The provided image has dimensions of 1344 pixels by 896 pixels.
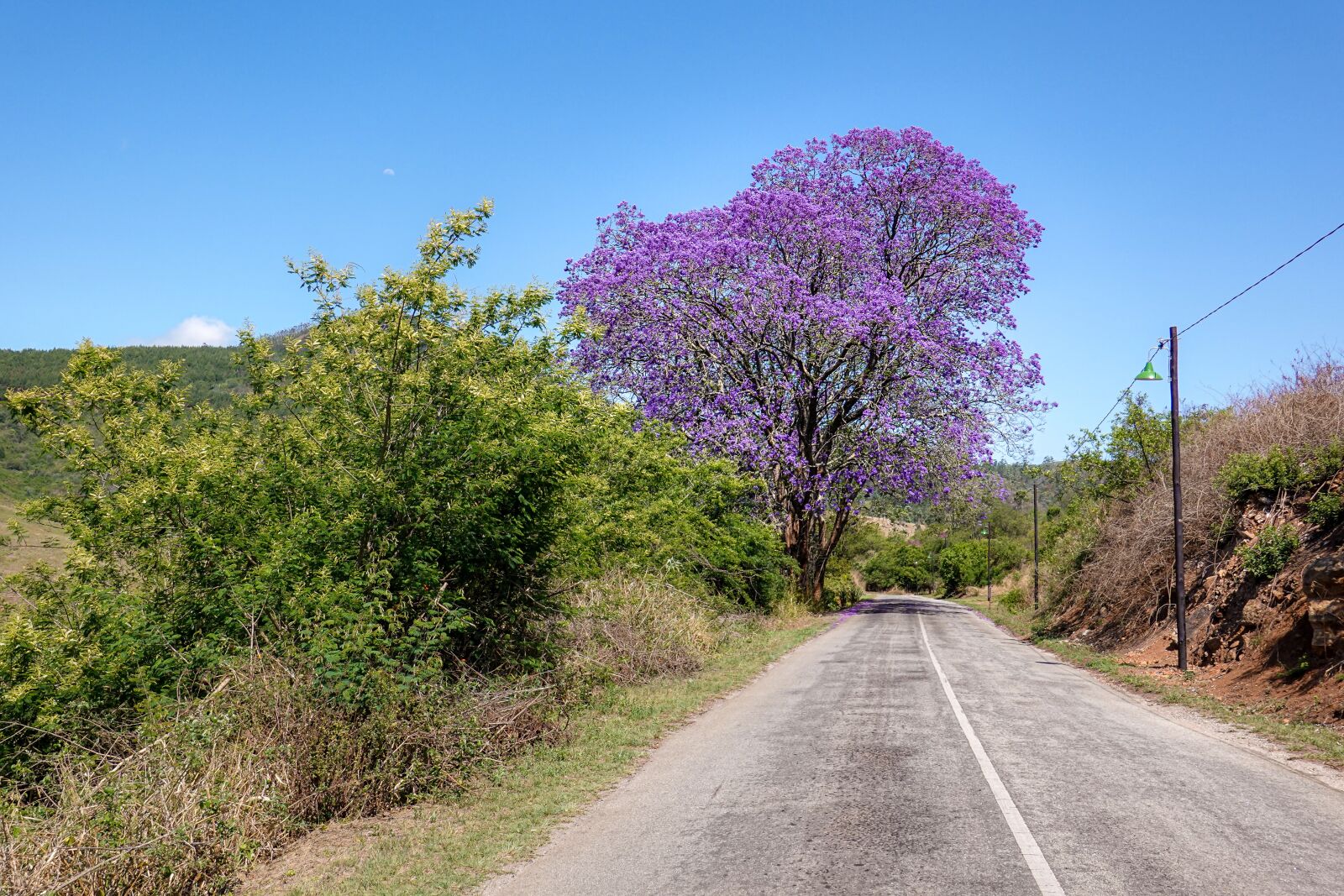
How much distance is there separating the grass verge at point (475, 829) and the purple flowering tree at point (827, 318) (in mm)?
16884

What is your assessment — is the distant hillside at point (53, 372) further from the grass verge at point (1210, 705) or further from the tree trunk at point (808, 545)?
the grass verge at point (1210, 705)

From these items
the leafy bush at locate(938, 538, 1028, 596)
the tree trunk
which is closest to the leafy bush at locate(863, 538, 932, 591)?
the leafy bush at locate(938, 538, 1028, 596)

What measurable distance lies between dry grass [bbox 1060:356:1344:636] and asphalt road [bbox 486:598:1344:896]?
935 centimetres

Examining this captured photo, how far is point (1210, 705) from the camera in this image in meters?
12.9

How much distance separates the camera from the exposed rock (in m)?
12.2

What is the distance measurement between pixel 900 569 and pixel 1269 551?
8337 cm

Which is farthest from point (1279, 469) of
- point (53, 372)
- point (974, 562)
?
point (53, 372)

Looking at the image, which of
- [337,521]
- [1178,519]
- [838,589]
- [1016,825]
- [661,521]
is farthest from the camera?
[838,589]

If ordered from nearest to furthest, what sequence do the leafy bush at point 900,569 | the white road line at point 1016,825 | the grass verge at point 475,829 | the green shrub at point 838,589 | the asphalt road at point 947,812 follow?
1. the white road line at point 1016,825
2. the asphalt road at point 947,812
3. the grass verge at point 475,829
4. the green shrub at point 838,589
5. the leafy bush at point 900,569

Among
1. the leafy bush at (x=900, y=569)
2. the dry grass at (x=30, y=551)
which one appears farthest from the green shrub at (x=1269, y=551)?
the leafy bush at (x=900, y=569)

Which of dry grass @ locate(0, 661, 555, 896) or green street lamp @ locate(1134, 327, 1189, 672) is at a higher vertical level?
green street lamp @ locate(1134, 327, 1189, 672)

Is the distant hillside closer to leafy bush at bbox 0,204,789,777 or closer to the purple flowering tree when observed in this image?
the purple flowering tree

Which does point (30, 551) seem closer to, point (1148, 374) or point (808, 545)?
point (1148, 374)

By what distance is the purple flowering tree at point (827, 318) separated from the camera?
2709 cm
